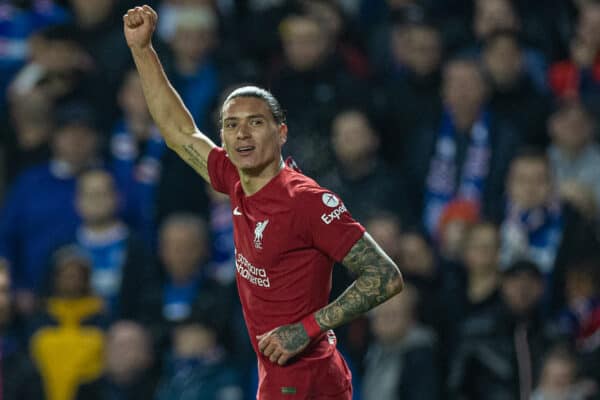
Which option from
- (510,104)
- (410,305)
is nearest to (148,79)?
(410,305)

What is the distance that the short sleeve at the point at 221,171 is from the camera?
20.8 ft

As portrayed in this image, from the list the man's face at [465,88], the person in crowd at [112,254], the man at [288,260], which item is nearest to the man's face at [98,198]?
→ the person in crowd at [112,254]

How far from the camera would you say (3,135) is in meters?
11.3

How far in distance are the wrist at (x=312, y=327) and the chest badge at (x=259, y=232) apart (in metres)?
0.35

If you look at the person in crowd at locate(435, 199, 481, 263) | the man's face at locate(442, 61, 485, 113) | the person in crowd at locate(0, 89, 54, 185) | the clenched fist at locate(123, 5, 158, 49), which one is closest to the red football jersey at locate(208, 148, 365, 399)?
the clenched fist at locate(123, 5, 158, 49)

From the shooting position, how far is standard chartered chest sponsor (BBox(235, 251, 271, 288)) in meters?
6.04

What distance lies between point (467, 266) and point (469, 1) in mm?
2902

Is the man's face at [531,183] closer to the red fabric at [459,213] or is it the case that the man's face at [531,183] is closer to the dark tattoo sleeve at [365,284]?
the red fabric at [459,213]

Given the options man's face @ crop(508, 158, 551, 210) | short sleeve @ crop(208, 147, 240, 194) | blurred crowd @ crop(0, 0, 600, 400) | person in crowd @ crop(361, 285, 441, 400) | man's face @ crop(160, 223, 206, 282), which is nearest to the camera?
short sleeve @ crop(208, 147, 240, 194)

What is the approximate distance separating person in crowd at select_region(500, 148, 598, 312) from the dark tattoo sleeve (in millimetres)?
3552

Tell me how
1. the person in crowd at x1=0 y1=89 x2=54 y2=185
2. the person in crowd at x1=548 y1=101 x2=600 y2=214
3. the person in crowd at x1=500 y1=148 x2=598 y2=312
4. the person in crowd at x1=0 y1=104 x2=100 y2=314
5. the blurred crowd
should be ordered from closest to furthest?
the blurred crowd < the person in crowd at x1=500 y1=148 x2=598 y2=312 < the person in crowd at x1=548 y1=101 x2=600 y2=214 < the person in crowd at x1=0 y1=104 x2=100 y2=314 < the person in crowd at x1=0 y1=89 x2=54 y2=185

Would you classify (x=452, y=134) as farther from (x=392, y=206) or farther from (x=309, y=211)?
(x=309, y=211)

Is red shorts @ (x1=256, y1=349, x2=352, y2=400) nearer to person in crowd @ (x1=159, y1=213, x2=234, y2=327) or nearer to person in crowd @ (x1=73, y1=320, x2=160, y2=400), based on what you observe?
person in crowd @ (x1=73, y1=320, x2=160, y2=400)

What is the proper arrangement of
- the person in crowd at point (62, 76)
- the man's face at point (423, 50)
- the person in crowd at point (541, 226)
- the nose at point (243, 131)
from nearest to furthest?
the nose at point (243, 131) → the person in crowd at point (541, 226) → the man's face at point (423, 50) → the person in crowd at point (62, 76)
